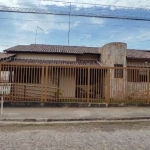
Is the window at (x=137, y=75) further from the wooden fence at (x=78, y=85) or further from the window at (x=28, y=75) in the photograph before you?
the window at (x=28, y=75)

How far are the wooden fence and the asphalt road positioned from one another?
168 inches

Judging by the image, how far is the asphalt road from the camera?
5219mm

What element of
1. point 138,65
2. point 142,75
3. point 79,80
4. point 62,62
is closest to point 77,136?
point 79,80

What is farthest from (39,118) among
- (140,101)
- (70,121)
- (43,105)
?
(140,101)

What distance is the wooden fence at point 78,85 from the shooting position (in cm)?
1192

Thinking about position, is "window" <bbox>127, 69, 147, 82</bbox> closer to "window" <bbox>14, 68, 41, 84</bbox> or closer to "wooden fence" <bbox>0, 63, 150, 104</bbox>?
"wooden fence" <bbox>0, 63, 150, 104</bbox>

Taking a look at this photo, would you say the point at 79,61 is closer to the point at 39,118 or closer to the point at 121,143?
the point at 39,118

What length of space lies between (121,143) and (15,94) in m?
7.75

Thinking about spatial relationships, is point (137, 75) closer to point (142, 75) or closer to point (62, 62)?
point (142, 75)

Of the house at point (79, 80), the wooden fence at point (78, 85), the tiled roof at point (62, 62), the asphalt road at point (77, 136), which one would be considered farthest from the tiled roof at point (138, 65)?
the asphalt road at point (77, 136)

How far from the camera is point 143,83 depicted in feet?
43.4

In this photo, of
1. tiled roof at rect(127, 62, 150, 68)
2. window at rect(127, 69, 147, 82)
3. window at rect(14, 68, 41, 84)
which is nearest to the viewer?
window at rect(14, 68, 41, 84)

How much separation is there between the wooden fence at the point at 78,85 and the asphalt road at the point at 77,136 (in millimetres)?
4270

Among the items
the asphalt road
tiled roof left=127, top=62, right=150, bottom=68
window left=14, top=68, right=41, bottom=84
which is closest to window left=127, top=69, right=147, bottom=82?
tiled roof left=127, top=62, right=150, bottom=68
